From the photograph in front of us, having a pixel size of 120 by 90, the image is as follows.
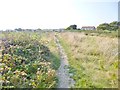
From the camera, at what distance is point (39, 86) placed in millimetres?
6004

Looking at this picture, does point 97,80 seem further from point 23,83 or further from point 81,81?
point 23,83

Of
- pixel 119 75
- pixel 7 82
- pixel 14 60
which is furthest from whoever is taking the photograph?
pixel 14 60

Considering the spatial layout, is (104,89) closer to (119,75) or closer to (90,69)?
(119,75)

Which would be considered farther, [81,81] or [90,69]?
[90,69]

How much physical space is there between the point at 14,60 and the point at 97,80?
2.66 metres

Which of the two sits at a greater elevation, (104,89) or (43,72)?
(43,72)

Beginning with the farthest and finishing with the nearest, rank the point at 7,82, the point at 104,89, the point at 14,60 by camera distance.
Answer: the point at 14,60 → the point at 104,89 → the point at 7,82

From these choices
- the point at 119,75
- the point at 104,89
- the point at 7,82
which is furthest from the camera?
the point at 119,75

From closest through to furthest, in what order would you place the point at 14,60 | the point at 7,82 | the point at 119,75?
the point at 7,82
the point at 119,75
the point at 14,60

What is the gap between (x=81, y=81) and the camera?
7.23 meters

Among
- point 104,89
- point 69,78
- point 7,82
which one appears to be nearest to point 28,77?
point 7,82

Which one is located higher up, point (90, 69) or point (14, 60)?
point (14, 60)

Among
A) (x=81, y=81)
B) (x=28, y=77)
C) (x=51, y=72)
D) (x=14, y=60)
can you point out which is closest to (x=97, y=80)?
(x=81, y=81)

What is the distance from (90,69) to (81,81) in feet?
6.29
